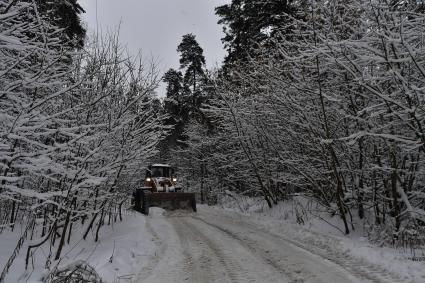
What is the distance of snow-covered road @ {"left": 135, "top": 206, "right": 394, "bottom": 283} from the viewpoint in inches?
256

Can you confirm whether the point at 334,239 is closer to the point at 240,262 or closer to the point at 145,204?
the point at 240,262

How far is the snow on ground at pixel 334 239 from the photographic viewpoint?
6785 mm

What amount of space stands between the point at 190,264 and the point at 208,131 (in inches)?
946

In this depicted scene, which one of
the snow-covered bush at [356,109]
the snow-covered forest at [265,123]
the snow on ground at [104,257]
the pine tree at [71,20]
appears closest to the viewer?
the snow-covered forest at [265,123]

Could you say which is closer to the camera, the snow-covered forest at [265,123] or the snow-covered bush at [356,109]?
the snow-covered forest at [265,123]

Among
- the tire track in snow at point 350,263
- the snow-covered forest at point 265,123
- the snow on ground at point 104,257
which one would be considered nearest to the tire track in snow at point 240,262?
the tire track in snow at point 350,263

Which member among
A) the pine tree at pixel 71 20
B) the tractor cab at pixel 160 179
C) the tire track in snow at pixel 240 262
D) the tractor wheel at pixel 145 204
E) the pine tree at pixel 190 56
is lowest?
the tire track in snow at pixel 240 262

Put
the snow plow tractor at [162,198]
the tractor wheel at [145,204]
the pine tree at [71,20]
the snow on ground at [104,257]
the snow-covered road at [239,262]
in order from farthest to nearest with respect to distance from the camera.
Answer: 1. the snow plow tractor at [162,198]
2. the tractor wheel at [145,204]
3. the pine tree at [71,20]
4. the snow on ground at [104,257]
5. the snow-covered road at [239,262]

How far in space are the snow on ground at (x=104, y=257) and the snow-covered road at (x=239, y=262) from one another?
0.25 metres

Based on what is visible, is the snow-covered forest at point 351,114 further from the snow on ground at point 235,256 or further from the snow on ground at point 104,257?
the snow on ground at point 104,257

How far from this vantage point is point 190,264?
296 inches

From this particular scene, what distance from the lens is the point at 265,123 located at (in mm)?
15148

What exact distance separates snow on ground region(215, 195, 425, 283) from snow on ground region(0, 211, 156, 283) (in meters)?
3.70

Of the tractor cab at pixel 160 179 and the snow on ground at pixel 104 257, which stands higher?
the tractor cab at pixel 160 179
